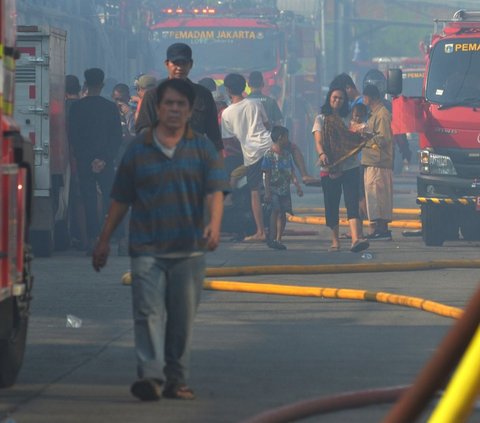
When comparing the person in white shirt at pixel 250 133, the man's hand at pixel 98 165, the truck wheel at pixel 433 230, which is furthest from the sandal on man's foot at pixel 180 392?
the truck wheel at pixel 433 230

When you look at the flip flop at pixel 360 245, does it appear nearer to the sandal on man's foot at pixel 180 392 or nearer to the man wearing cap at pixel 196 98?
the man wearing cap at pixel 196 98

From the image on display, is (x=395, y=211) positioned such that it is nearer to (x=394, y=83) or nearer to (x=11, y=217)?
(x=394, y=83)

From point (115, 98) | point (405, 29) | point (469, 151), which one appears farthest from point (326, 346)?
point (405, 29)

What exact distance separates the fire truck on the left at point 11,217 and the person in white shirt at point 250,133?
29.6 feet

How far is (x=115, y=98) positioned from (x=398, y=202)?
24.5 ft

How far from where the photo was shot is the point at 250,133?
16688mm

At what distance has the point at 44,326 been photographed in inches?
385

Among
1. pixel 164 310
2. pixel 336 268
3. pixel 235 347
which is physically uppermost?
pixel 164 310

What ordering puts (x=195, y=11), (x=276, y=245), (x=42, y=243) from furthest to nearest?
(x=195, y=11)
(x=276, y=245)
(x=42, y=243)

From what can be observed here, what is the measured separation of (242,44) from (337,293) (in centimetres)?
1940

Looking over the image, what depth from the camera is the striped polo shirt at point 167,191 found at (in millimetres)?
7031

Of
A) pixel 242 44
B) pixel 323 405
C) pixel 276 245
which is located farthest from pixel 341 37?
pixel 323 405

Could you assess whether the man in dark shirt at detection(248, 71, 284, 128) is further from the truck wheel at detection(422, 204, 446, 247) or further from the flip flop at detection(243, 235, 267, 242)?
the truck wheel at detection(422, 204, 446, 247)

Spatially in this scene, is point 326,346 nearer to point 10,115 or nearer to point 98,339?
point 98,339
